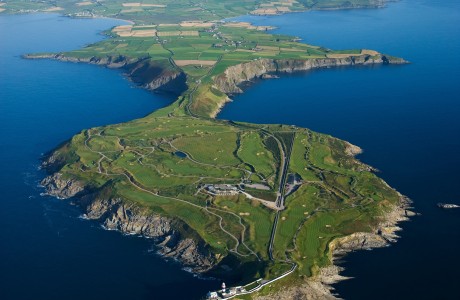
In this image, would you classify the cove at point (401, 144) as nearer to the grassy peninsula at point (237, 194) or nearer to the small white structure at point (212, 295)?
the grassy peninsula at point (237, 194)

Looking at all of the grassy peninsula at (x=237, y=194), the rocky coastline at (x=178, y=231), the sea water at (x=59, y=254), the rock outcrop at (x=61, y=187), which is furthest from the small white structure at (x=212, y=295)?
the rock outcrop at (x=61, y=187)

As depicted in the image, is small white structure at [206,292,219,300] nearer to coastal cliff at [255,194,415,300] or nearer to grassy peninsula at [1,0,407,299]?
grassy peninsula at [1,0,407,299]

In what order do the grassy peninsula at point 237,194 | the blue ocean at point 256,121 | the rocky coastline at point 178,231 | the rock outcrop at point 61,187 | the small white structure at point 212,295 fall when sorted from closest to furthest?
the small white structure at point 212,295
the rocky coastline at point 178,231
the blue ocean at point 256,121
the grassy peninsula at point 237,194
the rock outcrop at point 61,187

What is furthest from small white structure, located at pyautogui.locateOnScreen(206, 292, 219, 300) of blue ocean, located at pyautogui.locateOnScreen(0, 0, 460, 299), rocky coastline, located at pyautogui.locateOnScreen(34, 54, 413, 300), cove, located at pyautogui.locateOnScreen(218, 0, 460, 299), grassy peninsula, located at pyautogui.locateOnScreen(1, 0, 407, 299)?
cove, located at pyautogui.locateOnScreen(218, 0, 460, 299)

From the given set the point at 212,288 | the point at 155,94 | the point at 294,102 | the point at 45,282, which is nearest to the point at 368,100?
the point at 294,102

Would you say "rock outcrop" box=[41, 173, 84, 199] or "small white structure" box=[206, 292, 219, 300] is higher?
"small white structure" box=[206, 292, 219, 300]

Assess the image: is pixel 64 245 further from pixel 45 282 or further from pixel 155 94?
pixel 155 94
